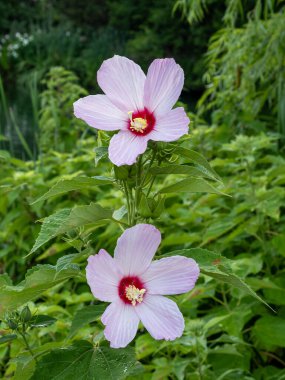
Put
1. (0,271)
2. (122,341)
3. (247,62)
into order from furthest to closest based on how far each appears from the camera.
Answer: (247,62)
(0,271)
(122,341)

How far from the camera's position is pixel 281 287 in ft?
4.75

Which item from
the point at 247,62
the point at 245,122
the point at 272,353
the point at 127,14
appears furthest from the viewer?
the point at 127,14

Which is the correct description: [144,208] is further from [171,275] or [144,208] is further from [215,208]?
[215,208]

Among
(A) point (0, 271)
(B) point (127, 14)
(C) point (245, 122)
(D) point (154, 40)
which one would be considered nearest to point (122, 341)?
(A) point (0, 271)

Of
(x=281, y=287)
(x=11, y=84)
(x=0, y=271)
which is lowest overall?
(x=11, y=84)

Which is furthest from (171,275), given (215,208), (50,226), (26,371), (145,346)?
(215,208)

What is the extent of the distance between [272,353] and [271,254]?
239mm

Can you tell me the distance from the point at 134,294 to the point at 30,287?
12 cm

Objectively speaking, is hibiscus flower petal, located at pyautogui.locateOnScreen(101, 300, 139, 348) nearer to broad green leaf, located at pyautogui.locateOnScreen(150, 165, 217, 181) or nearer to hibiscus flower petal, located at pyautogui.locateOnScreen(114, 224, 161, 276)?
hibiscus flower petal, located at pyautogui.locateOnScreen(114, 224, 161, 276)

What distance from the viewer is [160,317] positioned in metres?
0.64

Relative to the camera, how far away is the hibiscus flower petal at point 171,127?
64cm

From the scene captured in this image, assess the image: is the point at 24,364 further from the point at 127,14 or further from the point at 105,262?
the point at 127,14

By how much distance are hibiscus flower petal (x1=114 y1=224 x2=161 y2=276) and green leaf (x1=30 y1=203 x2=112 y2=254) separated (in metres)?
0.05

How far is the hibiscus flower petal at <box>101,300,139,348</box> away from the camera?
629 millimetres
